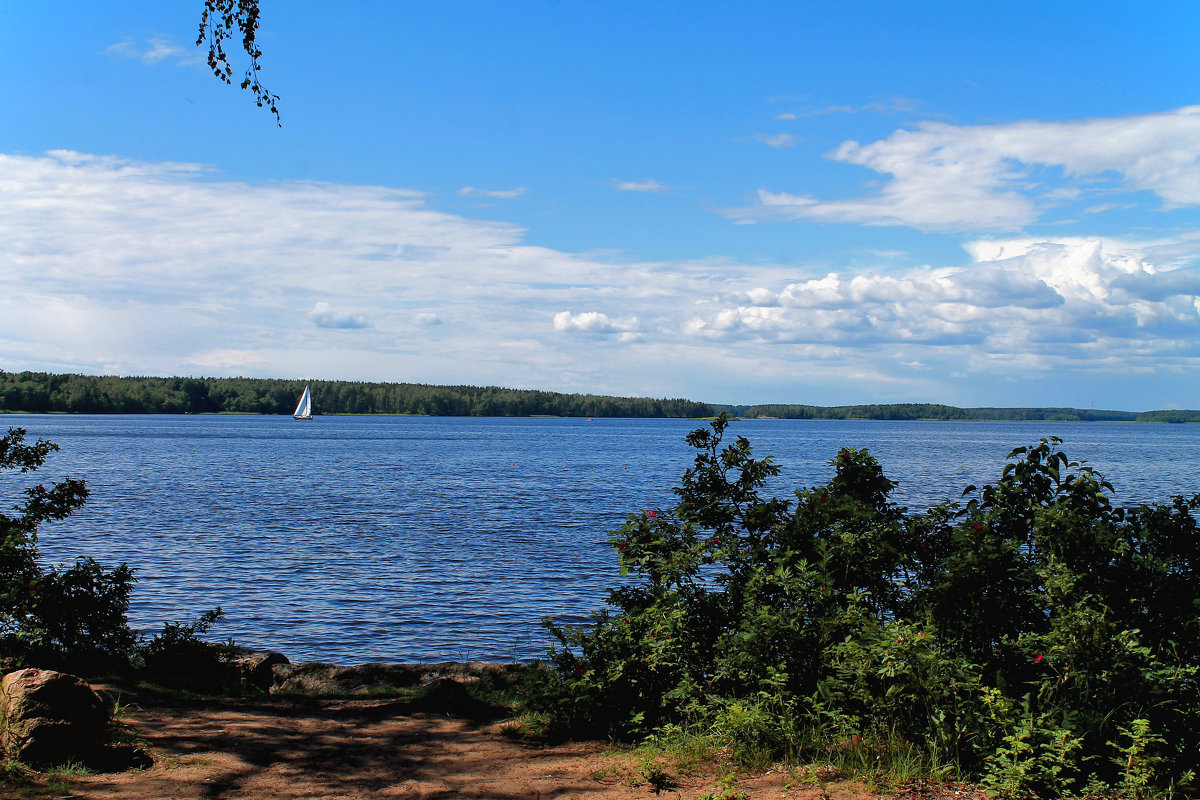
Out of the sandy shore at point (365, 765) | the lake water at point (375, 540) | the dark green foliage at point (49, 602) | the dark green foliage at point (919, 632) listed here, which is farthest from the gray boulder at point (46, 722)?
the lake water at point (375, 540)

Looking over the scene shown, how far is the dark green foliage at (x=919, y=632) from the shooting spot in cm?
588

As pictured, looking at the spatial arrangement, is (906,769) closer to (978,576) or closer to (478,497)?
(978,576)

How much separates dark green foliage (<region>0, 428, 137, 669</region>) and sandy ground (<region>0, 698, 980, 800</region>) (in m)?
2.17

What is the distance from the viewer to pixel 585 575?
74.4 ft

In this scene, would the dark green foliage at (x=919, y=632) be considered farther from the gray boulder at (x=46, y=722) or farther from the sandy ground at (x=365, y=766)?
the gray boulder at (x=46, y=722)

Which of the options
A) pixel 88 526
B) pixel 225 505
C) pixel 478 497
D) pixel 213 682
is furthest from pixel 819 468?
pixel 213 682

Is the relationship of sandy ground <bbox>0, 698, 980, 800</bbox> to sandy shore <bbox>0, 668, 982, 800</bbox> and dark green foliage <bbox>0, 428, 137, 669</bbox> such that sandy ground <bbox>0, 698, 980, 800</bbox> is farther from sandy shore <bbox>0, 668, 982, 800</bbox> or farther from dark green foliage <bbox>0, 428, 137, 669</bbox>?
dark green foliage <bbox>0, 428, 137, 669</bbox>

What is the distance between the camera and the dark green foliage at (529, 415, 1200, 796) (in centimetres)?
588

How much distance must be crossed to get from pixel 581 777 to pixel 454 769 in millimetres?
1166

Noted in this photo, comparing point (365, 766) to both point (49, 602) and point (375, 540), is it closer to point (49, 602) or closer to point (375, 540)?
point (49, 602)

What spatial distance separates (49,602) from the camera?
1011 centimetres

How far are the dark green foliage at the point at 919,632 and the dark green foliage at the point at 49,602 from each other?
5916 mm

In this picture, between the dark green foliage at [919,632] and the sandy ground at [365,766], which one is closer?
A: the dark green foliage at [919,632]

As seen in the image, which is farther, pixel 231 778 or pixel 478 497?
pixel 478 497
